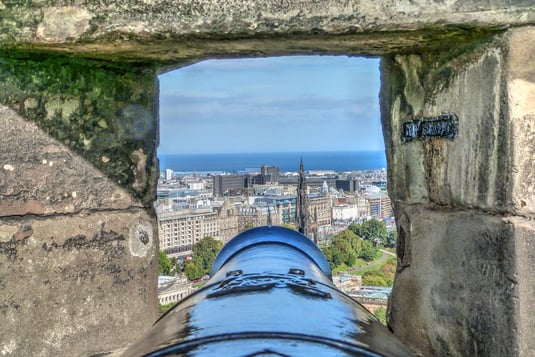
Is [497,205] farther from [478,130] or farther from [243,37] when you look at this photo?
[243,37]

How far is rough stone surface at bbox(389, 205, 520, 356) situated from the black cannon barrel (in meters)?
0.33

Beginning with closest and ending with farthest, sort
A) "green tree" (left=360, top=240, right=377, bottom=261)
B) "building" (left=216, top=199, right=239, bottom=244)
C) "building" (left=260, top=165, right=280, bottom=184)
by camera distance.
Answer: "green tree" (left=360, top=240, right=377, bottom=261), "building" (left=216, top=199, right=239, bottom=244), "building" (left=260, top=165, right=280, bottom=184)

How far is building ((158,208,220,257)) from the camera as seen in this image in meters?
37.4

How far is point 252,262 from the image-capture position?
1.93 meters

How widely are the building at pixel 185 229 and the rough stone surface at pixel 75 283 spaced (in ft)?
114

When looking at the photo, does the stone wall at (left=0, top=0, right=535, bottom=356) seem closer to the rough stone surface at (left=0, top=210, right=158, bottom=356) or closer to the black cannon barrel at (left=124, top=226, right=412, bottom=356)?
the rough stone surface at (left=0, top=210, right=158, bottom=356)

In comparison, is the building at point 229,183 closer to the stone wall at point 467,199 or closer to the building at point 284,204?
the building at point 284,204

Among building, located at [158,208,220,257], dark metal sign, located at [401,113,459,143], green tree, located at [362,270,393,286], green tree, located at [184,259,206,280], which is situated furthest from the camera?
building, located at [158,208,220,257]

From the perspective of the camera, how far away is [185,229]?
125 ft

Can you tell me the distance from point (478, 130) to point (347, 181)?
52734 millimetres

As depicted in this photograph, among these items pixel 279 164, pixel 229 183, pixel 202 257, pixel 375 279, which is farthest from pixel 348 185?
pixel 279 164

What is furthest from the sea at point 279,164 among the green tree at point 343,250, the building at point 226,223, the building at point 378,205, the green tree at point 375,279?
the green tree at point 375,279

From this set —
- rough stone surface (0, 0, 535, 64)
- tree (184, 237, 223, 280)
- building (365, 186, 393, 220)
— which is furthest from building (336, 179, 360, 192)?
rough stone surface (0, 0, 535, 64)

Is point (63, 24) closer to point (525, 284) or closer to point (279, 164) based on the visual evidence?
point (525, 284)
